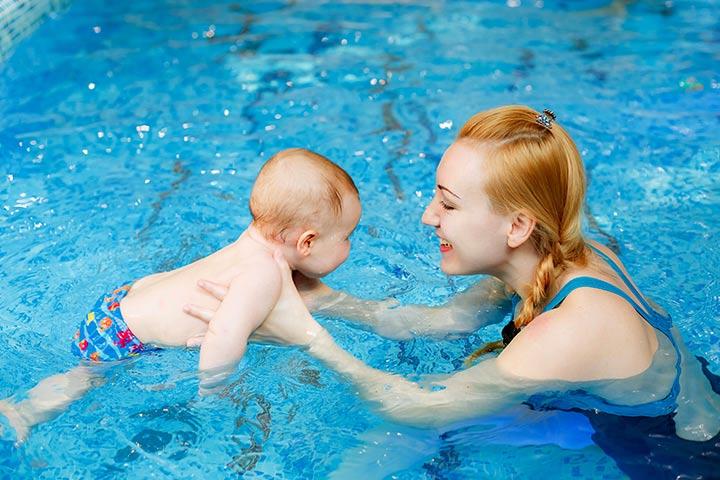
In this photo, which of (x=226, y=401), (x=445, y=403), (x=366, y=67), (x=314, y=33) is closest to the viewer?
(x=445, y=403)

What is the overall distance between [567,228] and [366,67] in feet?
12.6

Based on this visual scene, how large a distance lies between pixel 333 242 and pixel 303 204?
225mm

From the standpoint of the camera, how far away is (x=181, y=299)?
10.6 feet

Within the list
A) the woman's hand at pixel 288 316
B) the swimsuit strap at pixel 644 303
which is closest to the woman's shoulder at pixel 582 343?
the swimsuit strap at pixel 644 303

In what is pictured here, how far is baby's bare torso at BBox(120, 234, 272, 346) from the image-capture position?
321 centimetres

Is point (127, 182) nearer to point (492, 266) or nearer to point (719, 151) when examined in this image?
point (492, 266)

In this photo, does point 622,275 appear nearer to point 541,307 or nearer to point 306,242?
point 541,307

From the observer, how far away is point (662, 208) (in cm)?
482

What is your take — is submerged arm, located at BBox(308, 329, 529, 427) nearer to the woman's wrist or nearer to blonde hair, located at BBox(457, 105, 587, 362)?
blonde hair, located at BBox(457, 105, 587, 362)

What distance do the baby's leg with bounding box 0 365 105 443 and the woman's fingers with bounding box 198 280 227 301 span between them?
57cm

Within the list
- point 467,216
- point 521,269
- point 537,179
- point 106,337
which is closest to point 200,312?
point 106,337

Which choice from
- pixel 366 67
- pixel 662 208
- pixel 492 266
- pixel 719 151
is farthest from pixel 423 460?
pixel 366 67

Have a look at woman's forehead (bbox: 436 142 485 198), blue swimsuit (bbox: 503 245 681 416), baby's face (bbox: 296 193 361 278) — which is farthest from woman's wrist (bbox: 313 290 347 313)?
blue swimsuit (bbox: 503 245 681 416)

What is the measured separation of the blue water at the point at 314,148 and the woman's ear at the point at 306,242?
40 cm
